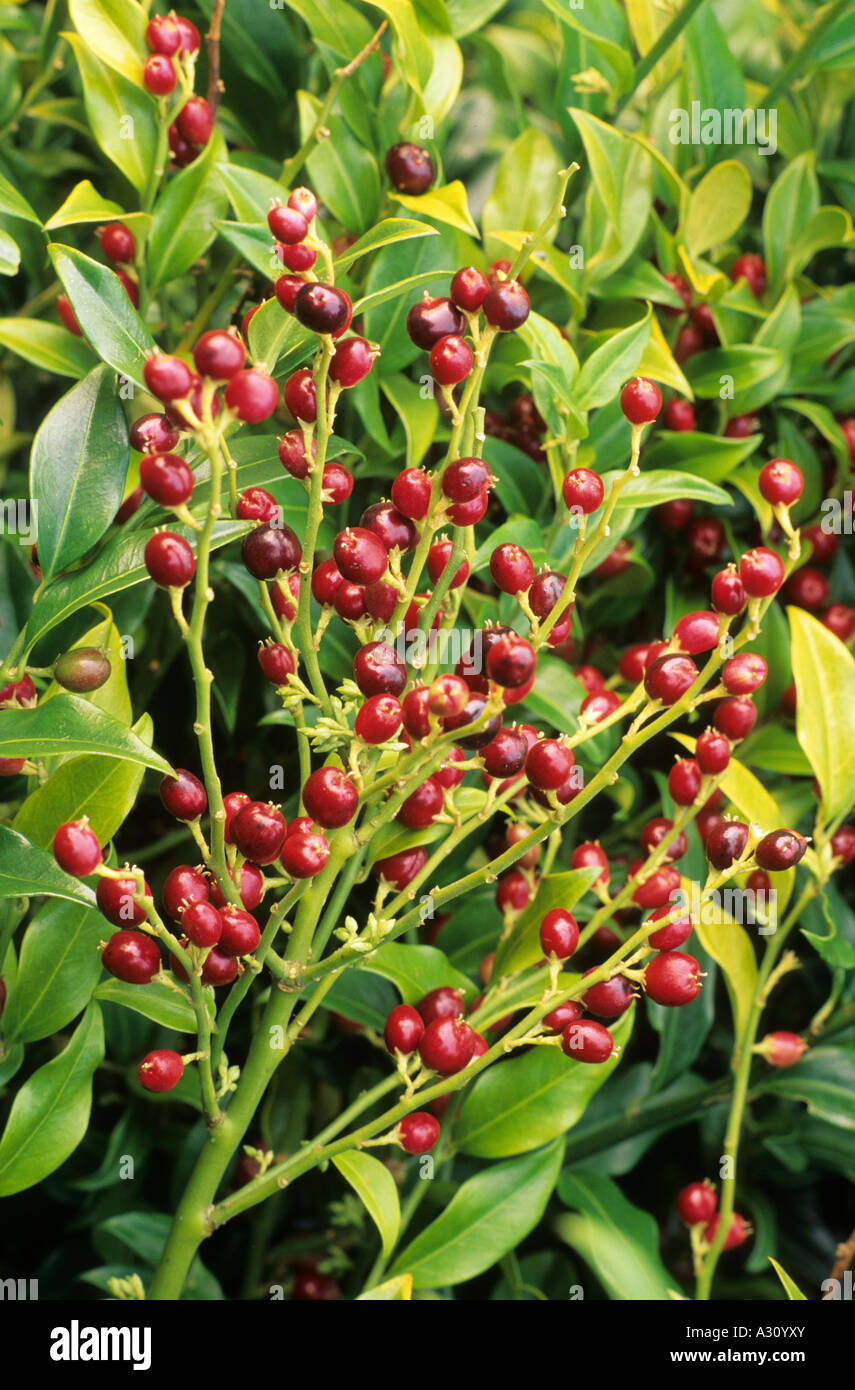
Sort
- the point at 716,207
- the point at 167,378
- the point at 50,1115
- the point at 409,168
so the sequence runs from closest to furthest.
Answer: the point at 167,378, the point at 50,1115, the point at 409,168, the point at 716,207

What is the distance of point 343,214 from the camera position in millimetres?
742

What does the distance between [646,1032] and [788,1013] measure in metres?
0.14

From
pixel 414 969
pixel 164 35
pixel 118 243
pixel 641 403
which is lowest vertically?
pixel 414 969

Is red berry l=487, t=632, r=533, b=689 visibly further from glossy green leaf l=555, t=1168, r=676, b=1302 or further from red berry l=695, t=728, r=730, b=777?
glossy green leaf l=555, t=1168, r=676, b=1302

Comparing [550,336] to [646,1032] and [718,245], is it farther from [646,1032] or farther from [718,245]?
[646,1032]

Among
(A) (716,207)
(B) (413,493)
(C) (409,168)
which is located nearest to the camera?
(B) (413,493)

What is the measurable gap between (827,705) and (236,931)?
0.42 meters

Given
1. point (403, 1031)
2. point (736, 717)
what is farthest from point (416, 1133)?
point (736, 717)

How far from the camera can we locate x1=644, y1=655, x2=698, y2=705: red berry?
19.1 inches

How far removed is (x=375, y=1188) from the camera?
0.63 meters

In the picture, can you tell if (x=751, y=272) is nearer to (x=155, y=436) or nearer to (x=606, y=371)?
(x=606, y=371)

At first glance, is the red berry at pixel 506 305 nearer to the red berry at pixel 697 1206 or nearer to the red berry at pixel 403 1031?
the red berry at pixel 403 1031

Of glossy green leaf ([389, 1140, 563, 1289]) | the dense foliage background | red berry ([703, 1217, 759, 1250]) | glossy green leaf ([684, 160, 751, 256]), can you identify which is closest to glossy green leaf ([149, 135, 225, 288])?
the dense foliage background
